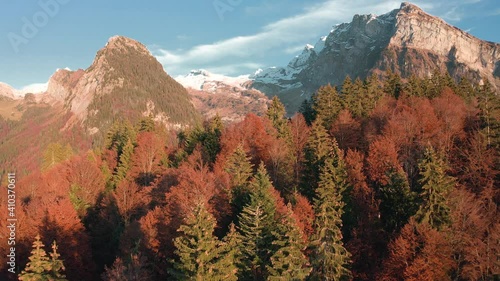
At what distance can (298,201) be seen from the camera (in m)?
43.3

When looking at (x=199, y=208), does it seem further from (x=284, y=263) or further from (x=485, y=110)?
(x=485, y=110)

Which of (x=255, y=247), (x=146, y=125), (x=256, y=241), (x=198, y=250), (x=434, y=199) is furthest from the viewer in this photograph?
(x=146, y=125)

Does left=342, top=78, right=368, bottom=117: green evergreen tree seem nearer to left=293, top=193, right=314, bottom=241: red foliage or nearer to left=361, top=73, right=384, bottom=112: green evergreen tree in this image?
left=361, top=73, right=384, bottom=112: green evergreen tree

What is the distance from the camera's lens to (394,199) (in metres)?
40.4


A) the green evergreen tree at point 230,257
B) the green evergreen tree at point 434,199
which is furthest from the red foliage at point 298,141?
the green evergreen tree at point 230,257

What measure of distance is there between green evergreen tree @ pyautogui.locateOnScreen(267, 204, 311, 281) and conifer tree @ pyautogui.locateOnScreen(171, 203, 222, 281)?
4.78 meters

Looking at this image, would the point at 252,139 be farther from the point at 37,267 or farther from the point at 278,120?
the point at 37,267

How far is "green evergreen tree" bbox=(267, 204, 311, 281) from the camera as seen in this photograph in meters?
29.1

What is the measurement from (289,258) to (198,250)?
749 centimetres

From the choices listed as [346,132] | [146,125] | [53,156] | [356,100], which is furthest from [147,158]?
[356,100]

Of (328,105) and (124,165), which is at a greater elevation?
(328,105)

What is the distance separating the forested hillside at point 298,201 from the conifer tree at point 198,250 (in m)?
0.12

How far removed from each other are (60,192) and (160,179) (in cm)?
2002

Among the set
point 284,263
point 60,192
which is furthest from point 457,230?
point 60,192
